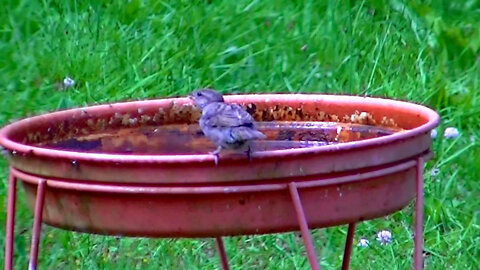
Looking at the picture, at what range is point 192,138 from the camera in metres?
2.47

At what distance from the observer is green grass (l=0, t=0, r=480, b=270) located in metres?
3.43

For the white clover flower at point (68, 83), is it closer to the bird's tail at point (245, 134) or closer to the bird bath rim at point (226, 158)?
the bird bath rim at point (226, 158)

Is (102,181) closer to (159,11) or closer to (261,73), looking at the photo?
(261,73)

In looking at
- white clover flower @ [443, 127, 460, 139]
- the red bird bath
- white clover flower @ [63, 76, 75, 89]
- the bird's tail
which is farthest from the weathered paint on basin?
white clover flower @ [63, 76, 75, 89]

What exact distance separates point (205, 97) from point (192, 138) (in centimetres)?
11

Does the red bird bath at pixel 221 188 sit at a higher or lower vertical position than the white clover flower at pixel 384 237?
higher

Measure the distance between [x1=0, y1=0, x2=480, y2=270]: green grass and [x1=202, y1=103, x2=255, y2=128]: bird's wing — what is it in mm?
1270

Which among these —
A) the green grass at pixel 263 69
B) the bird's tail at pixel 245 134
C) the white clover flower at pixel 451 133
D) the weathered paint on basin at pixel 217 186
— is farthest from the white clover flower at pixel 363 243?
the bird's tail at pixel 245 134

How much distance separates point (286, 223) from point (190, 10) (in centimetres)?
290

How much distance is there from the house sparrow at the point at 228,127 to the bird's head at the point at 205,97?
0.45 feet

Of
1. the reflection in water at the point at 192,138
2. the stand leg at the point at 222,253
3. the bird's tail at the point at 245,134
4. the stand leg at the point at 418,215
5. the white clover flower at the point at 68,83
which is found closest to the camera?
the bird's tail at the point at 245,134

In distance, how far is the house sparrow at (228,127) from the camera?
1.89m

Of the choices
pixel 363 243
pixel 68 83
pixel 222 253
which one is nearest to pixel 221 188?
pixel 222 253

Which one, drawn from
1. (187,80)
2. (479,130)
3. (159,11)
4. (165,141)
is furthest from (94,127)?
(159,11)
